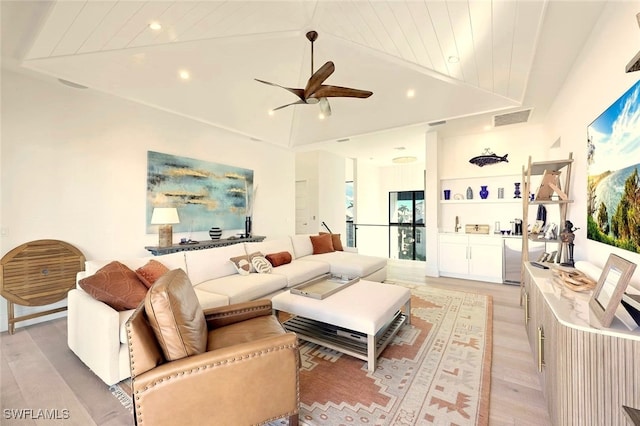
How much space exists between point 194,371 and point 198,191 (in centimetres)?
387

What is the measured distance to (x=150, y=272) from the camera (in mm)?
2545

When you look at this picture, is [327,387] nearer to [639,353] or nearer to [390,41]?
[639,353]

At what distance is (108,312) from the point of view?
1946 millimetres

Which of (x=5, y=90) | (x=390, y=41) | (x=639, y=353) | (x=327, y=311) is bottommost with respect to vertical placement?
(x=327, y=311)

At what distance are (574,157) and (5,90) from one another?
20.3 feet

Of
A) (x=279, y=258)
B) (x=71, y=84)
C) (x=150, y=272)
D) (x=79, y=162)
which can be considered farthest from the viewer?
(x=279, y=258)

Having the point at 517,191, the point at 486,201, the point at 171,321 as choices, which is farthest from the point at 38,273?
the point at 517,191

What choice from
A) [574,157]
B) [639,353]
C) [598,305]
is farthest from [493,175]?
[639,353]

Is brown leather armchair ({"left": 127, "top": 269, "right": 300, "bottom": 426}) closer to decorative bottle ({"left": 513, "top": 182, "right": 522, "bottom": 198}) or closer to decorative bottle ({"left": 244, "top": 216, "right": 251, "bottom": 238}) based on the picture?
decorative bottle ({"left": 244, "top": 216, "right": 251, "bottom": 238})

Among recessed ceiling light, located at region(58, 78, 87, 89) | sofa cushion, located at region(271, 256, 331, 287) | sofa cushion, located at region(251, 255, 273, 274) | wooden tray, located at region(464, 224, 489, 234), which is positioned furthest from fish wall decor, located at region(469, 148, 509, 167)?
recessed ceiling light, located at region(58, 78, 87, 89)

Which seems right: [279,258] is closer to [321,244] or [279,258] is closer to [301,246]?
[301,246]

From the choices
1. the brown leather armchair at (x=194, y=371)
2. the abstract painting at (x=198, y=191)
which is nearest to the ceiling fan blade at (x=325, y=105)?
the brown leather armchair at (x=194, y=371)

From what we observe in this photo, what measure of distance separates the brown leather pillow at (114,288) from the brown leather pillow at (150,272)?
13 cm

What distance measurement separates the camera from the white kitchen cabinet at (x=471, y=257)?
4.73 m
